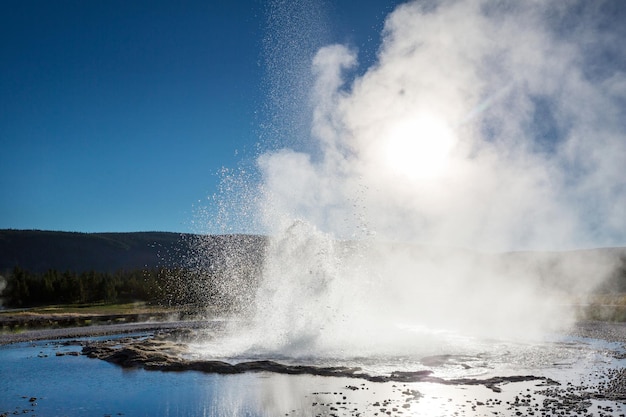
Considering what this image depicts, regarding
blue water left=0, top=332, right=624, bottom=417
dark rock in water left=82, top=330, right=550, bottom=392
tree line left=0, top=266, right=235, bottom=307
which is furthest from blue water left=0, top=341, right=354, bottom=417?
tree line left=0, top=266, right=235, bottom=307

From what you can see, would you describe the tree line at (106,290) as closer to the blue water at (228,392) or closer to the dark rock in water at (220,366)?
the dark rock in water at (220,366)

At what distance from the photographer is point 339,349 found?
30.3 metres

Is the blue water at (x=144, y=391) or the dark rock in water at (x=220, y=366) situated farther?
the dark rock in water at (x=220, y=366)

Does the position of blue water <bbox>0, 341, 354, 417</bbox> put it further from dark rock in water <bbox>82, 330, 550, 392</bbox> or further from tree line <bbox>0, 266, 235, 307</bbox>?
tree line <bbox>0, 266, 235, 307</bbox>

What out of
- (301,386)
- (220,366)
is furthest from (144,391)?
(301,386)

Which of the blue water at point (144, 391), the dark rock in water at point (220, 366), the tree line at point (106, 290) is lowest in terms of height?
the blue water at point (144, 391)

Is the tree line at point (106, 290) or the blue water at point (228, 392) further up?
the tree line at point (106, 290)

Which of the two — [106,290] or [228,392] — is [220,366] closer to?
[228,392]

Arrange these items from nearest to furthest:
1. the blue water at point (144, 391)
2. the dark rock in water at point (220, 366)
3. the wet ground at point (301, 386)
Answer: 1. the wet ground at point (301, 386)
2. the blue water at point (144, 391)
3. the dark rock in water at point (220, 366)

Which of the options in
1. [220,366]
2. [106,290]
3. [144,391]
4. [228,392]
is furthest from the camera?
[106,290]

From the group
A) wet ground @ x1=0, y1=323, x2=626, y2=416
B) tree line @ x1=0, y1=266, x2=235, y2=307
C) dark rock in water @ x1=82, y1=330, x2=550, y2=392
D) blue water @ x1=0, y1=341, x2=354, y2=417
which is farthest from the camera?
tree line @ x1=0, y1=266, x2=235, y2=307

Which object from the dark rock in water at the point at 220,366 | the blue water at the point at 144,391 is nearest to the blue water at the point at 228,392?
the blue water at the point at 144,391

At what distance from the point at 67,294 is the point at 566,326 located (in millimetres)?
69863

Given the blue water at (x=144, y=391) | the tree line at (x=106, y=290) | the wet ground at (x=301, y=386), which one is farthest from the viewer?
the tree line at (x=106, y=290)
